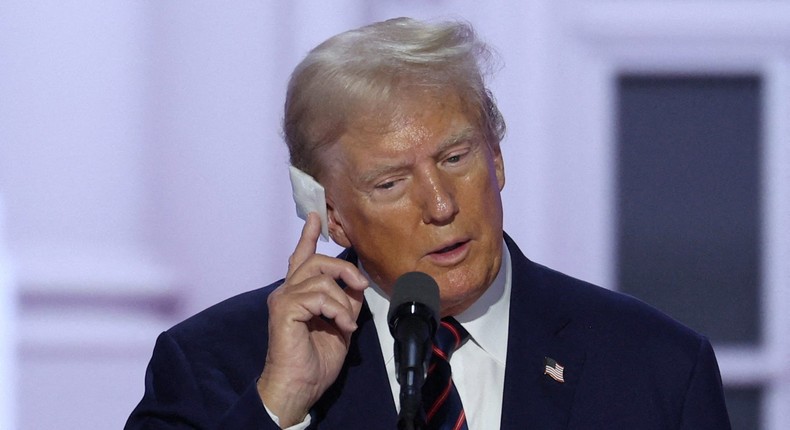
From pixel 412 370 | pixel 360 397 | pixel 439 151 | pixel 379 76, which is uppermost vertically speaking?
pixel 379 76

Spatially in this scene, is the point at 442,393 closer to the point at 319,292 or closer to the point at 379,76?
the point at 319,292

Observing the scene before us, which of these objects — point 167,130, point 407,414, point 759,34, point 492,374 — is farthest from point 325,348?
point 759,34

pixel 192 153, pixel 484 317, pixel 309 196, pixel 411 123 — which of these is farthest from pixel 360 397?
pixel 192 153

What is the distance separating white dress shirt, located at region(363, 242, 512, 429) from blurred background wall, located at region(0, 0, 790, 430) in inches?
34.0

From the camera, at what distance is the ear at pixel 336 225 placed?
2.34 m

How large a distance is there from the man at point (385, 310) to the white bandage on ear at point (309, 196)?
0.02 m

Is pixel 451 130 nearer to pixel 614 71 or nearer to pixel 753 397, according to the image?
pixel 614 71

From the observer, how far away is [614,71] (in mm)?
3398

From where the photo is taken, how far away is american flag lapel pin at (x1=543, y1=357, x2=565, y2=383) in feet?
7.40

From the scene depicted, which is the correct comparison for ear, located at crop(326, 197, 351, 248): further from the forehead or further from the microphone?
the microphone

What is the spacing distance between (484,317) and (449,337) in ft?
0.32

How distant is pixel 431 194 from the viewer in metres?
2.14

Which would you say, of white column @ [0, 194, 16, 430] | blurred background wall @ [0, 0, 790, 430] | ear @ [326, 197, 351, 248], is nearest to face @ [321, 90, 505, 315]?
ear @ [326, 197, 351, 248]

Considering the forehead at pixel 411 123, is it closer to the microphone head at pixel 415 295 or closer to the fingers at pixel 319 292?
the fingers at pixel 319 292
